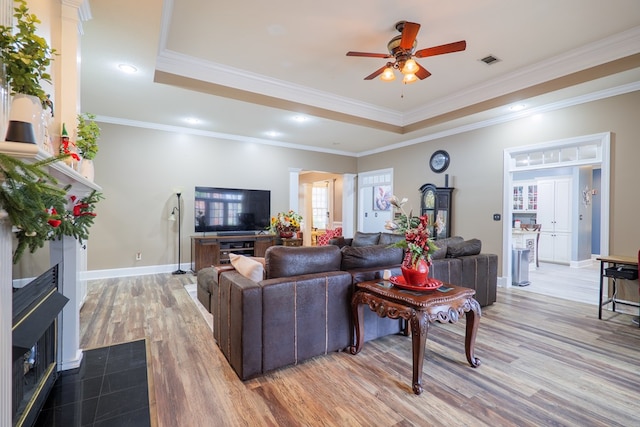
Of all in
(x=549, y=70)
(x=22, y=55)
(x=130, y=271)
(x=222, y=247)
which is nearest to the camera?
(x=22, y=55)

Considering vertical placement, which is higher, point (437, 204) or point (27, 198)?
point (437, 204)

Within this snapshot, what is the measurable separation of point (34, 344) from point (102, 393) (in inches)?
33.4

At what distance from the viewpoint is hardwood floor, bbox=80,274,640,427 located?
1.78 metres

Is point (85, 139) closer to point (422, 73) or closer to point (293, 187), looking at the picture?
point (422, 73)

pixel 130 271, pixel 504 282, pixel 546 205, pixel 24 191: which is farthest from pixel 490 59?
pixel 130 271

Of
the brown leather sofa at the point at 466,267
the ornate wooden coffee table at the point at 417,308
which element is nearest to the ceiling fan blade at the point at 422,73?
the brown leather sofa at the point at 466,267

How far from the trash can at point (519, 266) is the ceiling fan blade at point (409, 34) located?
3946mm

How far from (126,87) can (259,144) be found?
300 centimetres

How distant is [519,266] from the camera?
4.94 meters

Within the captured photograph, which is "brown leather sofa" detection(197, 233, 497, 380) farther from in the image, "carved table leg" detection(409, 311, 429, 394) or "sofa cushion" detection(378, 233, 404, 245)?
"sofa cushion" detection(378, 233, 404, 245)

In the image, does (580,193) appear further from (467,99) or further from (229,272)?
(229,272)

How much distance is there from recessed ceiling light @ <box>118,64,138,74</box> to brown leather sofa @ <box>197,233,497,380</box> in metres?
2.58

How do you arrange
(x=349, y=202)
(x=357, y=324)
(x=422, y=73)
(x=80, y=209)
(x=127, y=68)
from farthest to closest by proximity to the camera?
(x=349, y=202), (x=127, y=68), (x=422, y=73), (x=357, y=324), (x=80, y=209)

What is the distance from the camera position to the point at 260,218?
21.2 feet
